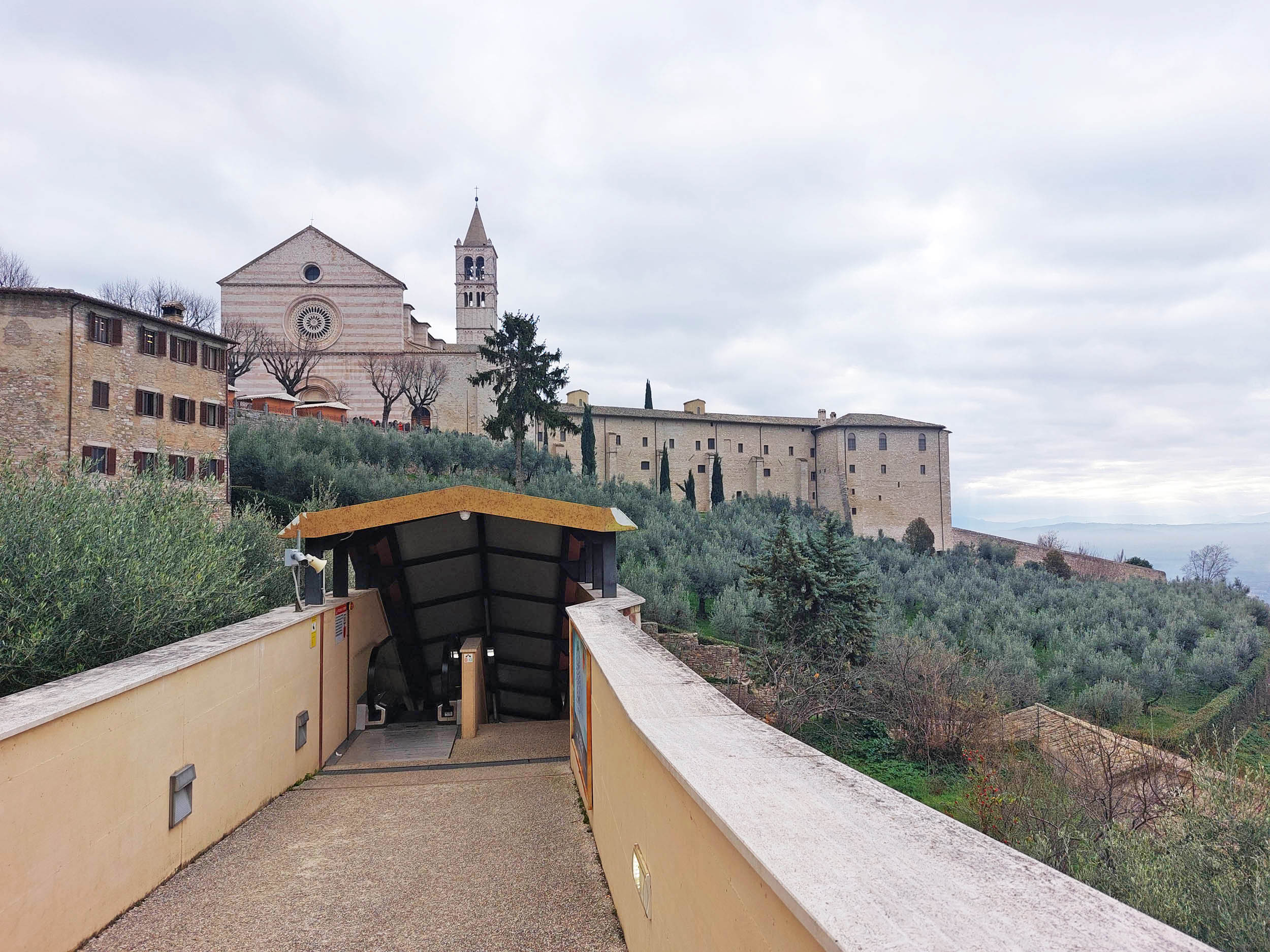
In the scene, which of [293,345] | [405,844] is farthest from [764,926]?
[293,345]

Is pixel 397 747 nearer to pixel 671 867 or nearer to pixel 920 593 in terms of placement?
pixel 671 867

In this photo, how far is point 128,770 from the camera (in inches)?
144

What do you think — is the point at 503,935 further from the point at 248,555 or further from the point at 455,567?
the point at 248,555

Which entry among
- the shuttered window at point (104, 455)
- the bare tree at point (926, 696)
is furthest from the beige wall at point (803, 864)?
the shuttered window at point (104, 455)

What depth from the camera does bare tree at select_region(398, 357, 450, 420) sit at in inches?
1686

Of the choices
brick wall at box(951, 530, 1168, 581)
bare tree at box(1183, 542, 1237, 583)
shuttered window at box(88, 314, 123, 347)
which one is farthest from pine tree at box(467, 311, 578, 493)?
bare tree at box(1183, 542, 1237, 583)

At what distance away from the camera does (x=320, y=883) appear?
406 cm

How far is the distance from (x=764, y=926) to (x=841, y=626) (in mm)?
15423

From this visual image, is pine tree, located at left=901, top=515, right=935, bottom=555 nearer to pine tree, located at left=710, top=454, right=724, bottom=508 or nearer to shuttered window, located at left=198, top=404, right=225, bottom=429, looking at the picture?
pine tree, located at left=710, top=454, right=724, bottom=508

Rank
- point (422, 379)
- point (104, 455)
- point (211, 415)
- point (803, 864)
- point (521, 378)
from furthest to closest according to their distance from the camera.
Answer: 1. point (422, 379)
2. point (521, 378)
3. point (211, 415)
4. point (104, 455)
5. point (803, 864)

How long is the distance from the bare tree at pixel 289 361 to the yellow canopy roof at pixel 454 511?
3867 cm

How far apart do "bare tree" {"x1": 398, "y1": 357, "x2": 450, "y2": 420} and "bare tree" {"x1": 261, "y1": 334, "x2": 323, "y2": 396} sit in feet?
17.3

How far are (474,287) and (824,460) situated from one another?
99.6ft

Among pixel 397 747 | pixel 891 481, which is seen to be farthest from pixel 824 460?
pixel 397 747
